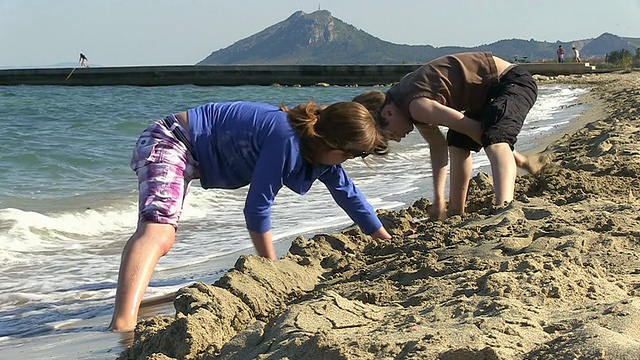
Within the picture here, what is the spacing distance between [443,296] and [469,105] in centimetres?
213

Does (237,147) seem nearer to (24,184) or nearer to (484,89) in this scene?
(484,89)

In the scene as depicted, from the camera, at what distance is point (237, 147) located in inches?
138

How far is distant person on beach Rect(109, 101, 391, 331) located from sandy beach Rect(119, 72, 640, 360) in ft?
1.16

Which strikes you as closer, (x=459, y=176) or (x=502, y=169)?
(x=502, y=169)

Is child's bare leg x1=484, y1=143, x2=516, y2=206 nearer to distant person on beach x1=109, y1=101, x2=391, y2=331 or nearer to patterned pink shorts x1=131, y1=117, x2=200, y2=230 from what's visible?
distant person on beach x1=109, y1=101, x2=391, y2=331

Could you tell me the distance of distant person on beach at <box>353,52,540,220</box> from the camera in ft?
13.7

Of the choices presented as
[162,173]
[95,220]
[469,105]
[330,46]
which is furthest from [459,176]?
[330,46]

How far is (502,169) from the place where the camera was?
4.14 metres

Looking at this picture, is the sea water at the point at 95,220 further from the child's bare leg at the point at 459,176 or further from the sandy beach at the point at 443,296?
the child's bare leg at the point at 459,176

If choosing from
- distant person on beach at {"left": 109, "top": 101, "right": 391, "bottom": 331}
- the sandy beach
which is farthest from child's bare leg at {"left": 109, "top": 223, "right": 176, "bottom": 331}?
the sandy beach

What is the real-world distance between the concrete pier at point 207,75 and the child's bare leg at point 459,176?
32.0 metres

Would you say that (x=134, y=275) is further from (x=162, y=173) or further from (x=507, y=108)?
(x=507, y=108)

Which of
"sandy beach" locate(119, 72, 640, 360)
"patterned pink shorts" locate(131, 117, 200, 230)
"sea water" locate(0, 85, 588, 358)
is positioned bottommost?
"sea water" locate(0, 85, 588, 358)

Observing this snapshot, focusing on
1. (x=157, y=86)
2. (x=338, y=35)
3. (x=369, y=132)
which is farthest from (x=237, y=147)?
(x=338, y=35)
